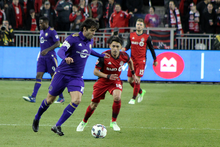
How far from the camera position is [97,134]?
632 centimetres

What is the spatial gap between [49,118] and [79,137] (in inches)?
78.5

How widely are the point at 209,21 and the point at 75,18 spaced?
620cm

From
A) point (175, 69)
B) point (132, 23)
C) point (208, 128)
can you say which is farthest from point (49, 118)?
point (132, 23)

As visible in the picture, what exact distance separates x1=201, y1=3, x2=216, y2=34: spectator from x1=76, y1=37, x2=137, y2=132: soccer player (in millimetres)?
Result: 11186

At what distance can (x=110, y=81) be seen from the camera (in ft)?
23.7

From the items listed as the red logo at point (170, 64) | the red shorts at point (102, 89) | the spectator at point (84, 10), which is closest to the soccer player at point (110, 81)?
the red shorts at point (102, 89)

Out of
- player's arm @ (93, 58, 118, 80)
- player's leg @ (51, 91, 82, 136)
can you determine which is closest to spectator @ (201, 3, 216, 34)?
player's arm @ (93, 58, 118, 80)

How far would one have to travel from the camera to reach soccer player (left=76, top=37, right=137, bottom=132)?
6.98m

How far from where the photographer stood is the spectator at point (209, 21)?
1761cm

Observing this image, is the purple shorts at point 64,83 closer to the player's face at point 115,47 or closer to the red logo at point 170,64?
the player's face at point 115,47

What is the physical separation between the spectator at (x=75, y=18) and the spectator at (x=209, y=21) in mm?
5699

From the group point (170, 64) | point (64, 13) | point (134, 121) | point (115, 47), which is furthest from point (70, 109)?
point (64, 13)

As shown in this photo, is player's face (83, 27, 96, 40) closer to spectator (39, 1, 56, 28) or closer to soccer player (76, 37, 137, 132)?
soccer player (76, 37, 137, 132)

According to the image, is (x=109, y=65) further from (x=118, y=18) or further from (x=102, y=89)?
(x=118, y=18)
